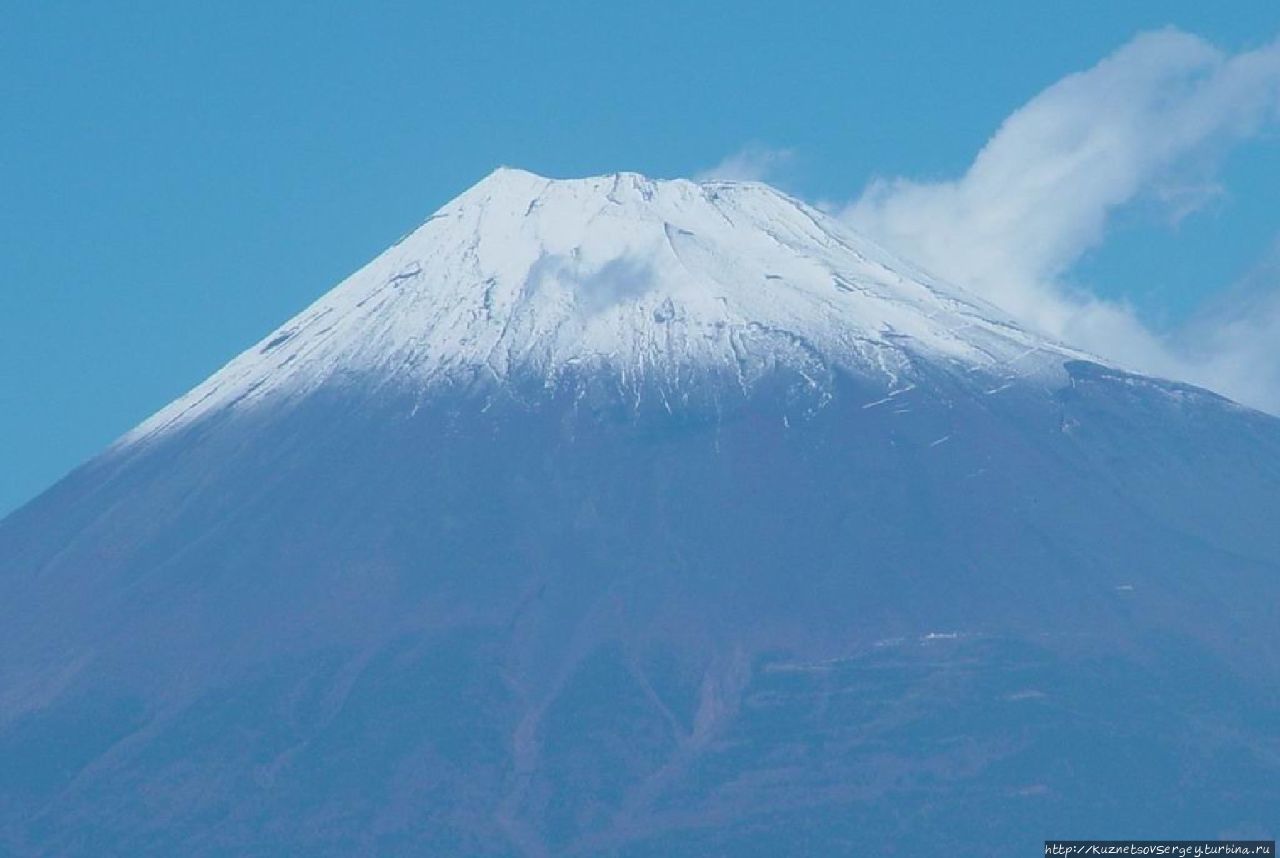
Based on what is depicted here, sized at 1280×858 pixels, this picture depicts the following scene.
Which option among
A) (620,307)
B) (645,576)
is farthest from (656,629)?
(620,307)

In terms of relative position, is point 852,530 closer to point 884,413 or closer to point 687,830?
point 884,413

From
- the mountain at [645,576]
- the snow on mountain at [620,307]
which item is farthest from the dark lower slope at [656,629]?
the snow on mountain at [620,307]

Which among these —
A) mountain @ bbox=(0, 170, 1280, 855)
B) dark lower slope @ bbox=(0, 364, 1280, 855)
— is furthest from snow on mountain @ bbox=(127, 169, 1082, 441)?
dark lower slope @ bbox=(0, 364, 1280, 855)

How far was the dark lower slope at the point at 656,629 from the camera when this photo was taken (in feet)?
297

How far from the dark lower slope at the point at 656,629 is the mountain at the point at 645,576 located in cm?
15

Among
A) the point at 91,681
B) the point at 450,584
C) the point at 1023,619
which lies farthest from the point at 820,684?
the point at 91,681

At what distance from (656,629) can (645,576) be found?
3727 mm

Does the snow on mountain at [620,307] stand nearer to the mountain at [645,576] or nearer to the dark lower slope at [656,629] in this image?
the mountain at [645,576]

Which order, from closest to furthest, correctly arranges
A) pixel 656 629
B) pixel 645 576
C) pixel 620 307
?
pixel 656 629, pixel 645 576, pixel 620 307

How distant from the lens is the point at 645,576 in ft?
332

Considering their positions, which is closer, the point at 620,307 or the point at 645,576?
the point at 645,576

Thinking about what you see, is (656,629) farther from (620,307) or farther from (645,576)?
(620,307)

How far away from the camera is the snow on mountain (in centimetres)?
11206

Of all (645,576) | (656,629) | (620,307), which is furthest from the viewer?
(620,307)
